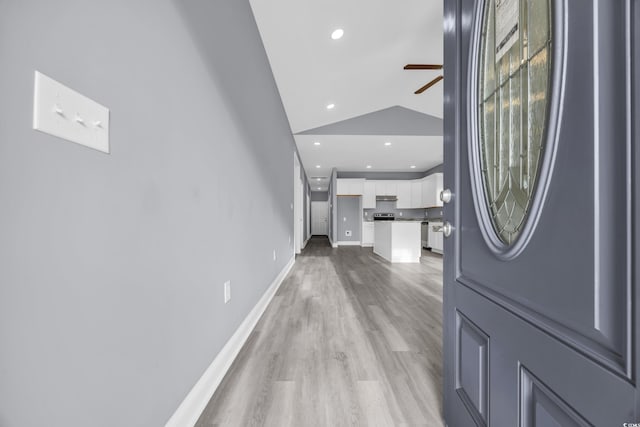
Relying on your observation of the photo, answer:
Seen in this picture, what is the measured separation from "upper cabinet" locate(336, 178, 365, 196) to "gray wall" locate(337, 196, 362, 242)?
0.39 m

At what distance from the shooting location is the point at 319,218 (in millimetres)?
13352

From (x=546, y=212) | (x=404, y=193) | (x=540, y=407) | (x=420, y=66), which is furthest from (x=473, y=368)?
(x=404, y=193)

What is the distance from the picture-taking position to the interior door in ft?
43.6

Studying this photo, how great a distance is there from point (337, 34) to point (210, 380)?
2970 millimetres

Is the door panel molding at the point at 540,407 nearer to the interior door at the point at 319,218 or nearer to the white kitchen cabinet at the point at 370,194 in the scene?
the white kitchen cabinet at the point at 370,194

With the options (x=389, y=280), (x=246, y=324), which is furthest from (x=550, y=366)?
(x=389, y=280)

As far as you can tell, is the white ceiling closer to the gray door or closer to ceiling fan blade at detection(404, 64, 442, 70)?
ceiling fan blade at detection(404, 64, 442, 70)

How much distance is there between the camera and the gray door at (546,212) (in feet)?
1.31

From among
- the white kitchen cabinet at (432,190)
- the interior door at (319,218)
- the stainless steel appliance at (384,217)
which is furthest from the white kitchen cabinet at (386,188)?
the interior door at (319,218)

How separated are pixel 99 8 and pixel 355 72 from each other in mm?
3113

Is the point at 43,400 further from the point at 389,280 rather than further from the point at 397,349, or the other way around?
the point at 389,280

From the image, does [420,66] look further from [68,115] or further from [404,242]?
[68,115]

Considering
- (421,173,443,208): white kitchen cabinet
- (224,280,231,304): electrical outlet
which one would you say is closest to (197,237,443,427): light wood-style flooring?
(224,280,231,304): electrical outlet

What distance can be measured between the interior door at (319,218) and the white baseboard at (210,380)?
11212 millimetres
